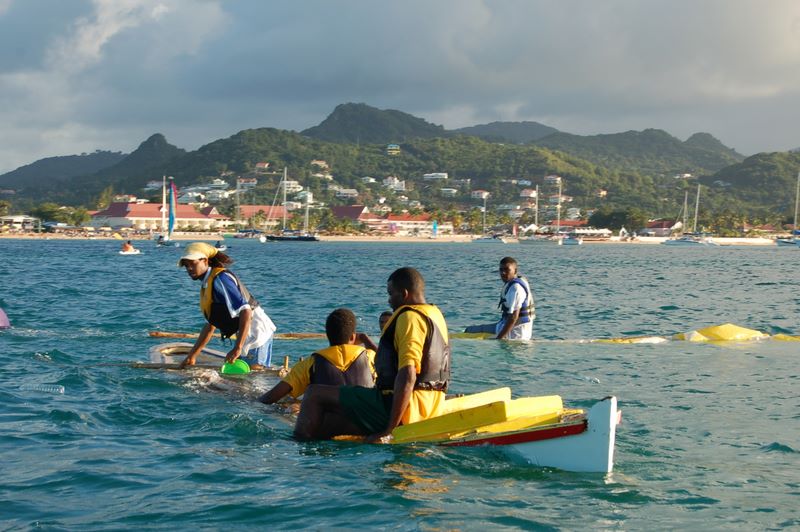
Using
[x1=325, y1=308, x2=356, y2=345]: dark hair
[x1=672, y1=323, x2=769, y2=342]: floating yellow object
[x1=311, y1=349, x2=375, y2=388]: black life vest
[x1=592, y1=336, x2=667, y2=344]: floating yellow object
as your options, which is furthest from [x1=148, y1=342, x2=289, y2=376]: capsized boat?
[x1=672, y1=323, x2=769, y2=342]: floating yellow object

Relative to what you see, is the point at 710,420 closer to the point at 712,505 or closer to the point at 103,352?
the point at 712,505

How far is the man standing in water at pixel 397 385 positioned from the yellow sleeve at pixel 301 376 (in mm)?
280

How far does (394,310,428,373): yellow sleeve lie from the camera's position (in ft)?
27.3

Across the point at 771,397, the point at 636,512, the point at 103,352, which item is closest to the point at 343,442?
the point at 636,512

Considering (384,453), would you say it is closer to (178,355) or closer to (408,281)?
(408,281)

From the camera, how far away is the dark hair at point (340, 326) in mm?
9570

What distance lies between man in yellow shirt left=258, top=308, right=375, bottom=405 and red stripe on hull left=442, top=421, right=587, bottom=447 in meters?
1.30

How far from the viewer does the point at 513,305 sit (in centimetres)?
1803

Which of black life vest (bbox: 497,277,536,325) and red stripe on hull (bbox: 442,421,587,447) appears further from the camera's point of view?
black life vest (bbox: 497,277,536,325)

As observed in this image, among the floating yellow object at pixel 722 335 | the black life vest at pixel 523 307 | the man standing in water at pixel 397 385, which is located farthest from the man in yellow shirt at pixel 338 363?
the floating yellow object at pixel 722 335

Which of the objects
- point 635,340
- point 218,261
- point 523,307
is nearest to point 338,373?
point 218,261

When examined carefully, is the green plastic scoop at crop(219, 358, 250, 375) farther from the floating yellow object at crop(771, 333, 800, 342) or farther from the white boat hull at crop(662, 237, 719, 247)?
the white boat hull at crop(662, 237, 719, 247)

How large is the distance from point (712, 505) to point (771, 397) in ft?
20.5

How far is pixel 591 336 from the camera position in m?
23.7
